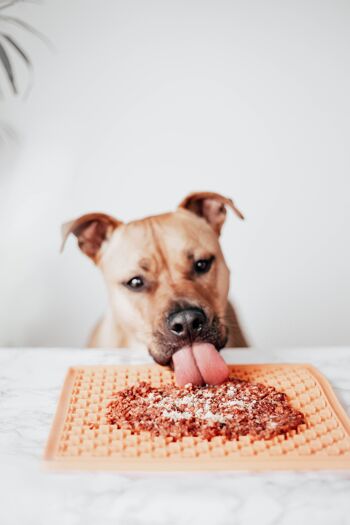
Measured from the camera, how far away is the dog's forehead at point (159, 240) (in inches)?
92.1

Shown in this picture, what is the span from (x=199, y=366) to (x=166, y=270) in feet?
1.67

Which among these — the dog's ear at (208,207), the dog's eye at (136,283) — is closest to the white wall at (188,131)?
the dog's ear at (208,207)

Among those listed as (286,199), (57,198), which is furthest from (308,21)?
(57,198)

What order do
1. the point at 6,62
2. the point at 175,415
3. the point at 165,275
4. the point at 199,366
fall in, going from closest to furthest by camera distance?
the point at 175,415
the point at 199,366
the point at 165,275
the point at 6,62

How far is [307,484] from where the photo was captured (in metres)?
1.22

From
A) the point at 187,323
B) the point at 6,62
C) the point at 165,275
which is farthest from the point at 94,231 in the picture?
the point at 6,62

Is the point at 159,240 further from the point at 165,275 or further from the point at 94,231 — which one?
the point at 94,231

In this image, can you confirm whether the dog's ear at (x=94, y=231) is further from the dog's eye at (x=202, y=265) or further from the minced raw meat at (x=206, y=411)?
the minced raw meat at (x=206, y=411)

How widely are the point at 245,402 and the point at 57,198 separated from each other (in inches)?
61.6

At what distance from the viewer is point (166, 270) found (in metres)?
2.30

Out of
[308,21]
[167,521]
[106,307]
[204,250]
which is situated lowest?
[106,307]

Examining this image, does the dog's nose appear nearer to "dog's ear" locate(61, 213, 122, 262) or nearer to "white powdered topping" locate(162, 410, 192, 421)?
"white powdered topping" locate(162, 410, 192, 421)

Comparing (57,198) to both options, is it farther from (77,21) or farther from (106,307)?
(77,21)

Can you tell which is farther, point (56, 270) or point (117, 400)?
point (56, 270)
